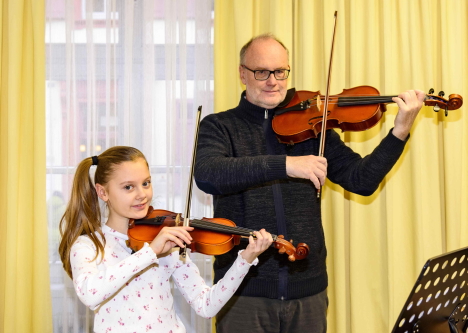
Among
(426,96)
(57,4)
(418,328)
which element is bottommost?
(418,328)

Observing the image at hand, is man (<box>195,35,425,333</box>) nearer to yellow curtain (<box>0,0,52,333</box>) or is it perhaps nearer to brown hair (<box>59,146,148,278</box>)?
brown hair (<box>59,146,148,278</box>)

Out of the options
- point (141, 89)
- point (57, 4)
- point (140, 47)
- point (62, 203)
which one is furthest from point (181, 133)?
point (57, 4)

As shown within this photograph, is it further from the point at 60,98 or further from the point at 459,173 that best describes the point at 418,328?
the point at 60,98

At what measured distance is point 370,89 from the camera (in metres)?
2.05

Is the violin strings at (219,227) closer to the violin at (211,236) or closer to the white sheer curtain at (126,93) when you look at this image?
the violin at (211,236)

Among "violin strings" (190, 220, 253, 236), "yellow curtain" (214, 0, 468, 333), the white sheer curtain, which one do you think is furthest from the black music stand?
the white sheer curtain

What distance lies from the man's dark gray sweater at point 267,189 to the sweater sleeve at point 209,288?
14 cm

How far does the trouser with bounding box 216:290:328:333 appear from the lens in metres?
1.95

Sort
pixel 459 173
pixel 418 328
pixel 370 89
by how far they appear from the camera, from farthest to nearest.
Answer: pixel 459 173
pixel 370 89
pixel 418 328

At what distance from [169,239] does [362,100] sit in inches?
34.4

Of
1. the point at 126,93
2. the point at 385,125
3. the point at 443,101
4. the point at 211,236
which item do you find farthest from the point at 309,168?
the point at 126,93

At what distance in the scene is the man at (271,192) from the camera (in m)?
1.92

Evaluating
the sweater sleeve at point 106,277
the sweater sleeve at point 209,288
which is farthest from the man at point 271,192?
the sweater sleeve at point 106,277

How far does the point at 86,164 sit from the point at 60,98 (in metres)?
0.99
